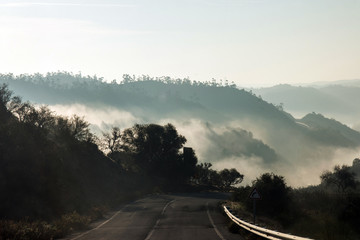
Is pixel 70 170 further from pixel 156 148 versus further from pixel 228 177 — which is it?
pixel 228 177

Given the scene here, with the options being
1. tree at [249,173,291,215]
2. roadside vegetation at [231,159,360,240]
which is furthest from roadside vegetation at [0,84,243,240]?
tree at [249,173,291,215]

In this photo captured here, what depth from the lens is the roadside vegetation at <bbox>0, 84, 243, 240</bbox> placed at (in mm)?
34562

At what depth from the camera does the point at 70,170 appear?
186 ft

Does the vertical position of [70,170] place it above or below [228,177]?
below

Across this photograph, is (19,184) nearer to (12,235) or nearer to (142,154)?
(12,235)

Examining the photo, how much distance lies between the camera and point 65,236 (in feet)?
88.9

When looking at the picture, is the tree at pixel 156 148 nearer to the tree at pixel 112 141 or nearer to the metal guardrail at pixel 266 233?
the tree at pixel 112 141

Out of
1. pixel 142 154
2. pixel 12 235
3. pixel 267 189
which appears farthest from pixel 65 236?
pixel 142 154

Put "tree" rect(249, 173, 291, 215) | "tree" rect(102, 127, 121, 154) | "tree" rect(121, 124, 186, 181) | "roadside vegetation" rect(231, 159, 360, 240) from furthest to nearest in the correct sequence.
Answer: "tree" rect(121, 124, 186, 181)
"tree" rect(102, 127, 121, 154)
"tree" rect(249, 173, 291, 215)
"roadside vegetation" rect(231, 159, 360, 240)

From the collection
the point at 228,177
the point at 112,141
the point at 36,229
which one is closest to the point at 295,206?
the point at 36,229

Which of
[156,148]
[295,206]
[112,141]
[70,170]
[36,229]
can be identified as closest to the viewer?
[36,229]

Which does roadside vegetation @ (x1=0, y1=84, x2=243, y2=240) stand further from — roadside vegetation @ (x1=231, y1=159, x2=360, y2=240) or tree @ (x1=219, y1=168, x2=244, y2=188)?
roadside vegetation @ (x1=231, y1=159, x2=360, y2=240)

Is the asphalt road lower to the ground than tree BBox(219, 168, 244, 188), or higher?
lower

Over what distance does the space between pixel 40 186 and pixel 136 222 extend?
9.30 metres
